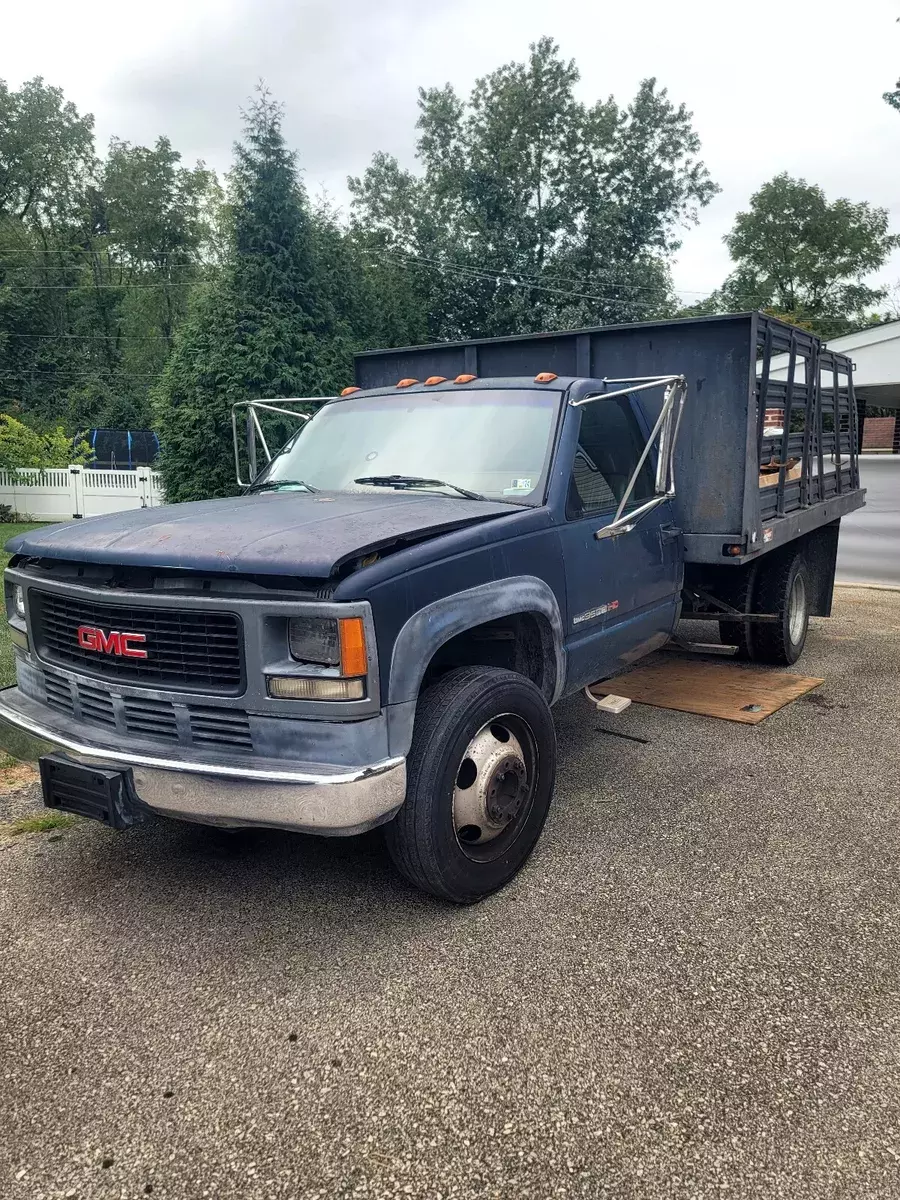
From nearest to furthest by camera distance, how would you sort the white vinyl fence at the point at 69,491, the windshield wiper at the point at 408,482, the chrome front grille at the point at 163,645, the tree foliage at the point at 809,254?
the chrome front grille at the point at 163,645
the windshield wiper at the point at 408,482
the white vinyl fence at the point at 69,491
the tree foliage at the point at 809,254

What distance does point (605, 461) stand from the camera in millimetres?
4613

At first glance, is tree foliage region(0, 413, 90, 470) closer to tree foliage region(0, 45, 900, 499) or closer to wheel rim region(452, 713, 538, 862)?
tree foliage region(0, 45, 900, 499)

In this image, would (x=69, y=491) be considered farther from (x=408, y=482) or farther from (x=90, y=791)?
(x=90, y=791)

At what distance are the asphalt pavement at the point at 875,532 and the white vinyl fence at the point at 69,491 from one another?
15967 mm

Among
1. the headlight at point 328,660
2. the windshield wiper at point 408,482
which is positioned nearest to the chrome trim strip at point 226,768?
the headlight at point 328,660

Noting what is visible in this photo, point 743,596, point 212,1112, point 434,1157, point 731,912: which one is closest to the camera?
point 434,1157

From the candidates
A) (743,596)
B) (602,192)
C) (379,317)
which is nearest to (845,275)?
(602,192)

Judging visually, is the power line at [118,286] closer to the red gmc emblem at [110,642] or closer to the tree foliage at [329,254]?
the tree foliage at [329,254]

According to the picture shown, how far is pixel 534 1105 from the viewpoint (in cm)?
240

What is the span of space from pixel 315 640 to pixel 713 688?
4347mm

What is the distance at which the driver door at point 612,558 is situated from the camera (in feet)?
13.7

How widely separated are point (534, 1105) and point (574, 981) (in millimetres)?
583

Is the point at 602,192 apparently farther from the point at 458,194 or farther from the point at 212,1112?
the point at 212,1112

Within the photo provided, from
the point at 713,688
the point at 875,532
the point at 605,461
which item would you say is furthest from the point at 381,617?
the point at 875,532
